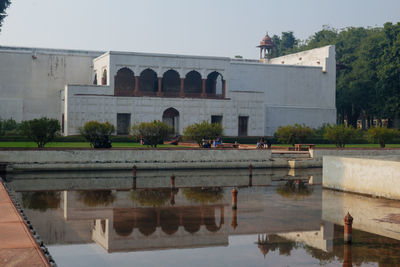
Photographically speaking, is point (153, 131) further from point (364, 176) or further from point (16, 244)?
point (16, 244)

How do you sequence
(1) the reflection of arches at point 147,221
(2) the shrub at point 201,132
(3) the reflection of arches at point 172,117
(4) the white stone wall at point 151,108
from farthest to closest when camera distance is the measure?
1. (3) the reflection of arches at point 172,117
2. (4) the white stone wall at point 151,108
3. (2) the shrub at point 201,132
4. (1) the reflection of arches at point 147,221

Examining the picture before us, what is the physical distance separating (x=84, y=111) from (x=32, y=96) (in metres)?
8.68

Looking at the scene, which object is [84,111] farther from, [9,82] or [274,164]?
[274,164]

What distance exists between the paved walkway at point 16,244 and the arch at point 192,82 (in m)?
39.2

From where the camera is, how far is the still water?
1046cm

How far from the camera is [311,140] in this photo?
141 ft

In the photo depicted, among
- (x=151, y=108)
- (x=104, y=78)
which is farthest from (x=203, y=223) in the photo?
(x=104, y=78)

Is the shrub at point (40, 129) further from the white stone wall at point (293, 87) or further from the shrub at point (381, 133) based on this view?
the white stone wall at point (293, 87)

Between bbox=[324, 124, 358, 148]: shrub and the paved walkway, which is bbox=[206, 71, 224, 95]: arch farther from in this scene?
the paved walkway

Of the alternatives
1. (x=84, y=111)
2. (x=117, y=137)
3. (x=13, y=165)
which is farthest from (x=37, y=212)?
(x=84, y=111)

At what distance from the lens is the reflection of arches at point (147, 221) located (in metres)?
12.7

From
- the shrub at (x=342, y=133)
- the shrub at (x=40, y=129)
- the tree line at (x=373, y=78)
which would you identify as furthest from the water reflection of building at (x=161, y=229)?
the tree line at (x=373, y=78)

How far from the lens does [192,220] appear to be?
14.1 metres

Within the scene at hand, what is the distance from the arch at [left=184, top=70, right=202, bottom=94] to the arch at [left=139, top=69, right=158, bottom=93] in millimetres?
3078
